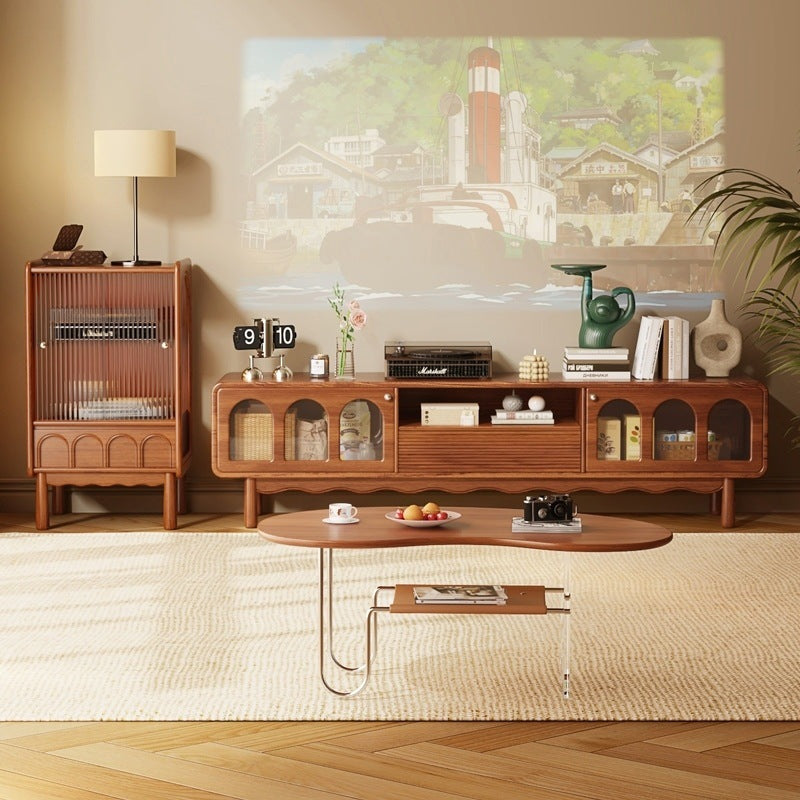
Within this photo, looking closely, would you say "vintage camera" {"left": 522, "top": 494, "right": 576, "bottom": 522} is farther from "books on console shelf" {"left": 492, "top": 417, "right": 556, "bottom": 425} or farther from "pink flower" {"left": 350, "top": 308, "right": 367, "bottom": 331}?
"pink flower" {"left": 350, "top": 308, "right": 367, "bottom": 331}

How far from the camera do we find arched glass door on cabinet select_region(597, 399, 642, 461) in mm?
5801

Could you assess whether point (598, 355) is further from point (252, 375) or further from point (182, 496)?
point (182, 496)

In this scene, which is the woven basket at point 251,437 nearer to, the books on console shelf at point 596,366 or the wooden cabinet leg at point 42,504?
the wooden cabinet leg at point 42,504

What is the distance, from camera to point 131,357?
579cm

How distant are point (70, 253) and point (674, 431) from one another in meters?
2.94

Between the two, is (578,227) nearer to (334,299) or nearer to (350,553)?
(334,299)

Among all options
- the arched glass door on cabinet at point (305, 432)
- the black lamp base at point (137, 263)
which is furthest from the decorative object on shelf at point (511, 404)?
the black lamp base at point (137, 263)

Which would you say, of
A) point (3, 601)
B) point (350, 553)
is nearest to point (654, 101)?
point (350, 553)

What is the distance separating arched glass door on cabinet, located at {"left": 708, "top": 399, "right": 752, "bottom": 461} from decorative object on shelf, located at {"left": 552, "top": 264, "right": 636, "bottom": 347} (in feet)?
2.00

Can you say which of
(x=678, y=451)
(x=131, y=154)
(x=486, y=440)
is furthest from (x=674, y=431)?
(x=131, y=154)

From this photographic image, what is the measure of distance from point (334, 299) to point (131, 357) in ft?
3.48

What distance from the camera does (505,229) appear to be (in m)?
6.16

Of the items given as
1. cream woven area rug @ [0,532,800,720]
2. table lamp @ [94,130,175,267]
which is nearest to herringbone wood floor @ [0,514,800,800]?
cream woven area rug @ [0,532,800,720]

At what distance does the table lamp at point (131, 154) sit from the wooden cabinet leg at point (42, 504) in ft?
3.53
